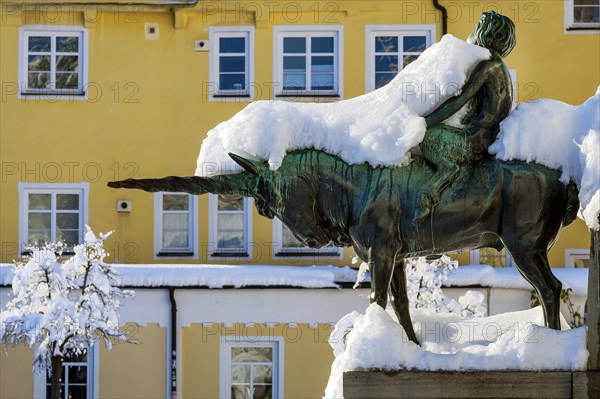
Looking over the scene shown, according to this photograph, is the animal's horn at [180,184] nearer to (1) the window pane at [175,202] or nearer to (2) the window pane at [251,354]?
(2) the window pane at [251,354]

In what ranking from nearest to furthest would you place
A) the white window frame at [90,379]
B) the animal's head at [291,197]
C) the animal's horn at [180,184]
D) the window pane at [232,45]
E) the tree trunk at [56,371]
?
the animal's head at [291,197]
the animal's horn at [180,184]
the tree trunk at [56,371]
the white window frame at [90,379]
the window pane at [232,45]

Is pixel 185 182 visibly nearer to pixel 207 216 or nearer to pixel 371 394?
pixel 371 394

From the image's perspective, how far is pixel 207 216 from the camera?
87.6 feet

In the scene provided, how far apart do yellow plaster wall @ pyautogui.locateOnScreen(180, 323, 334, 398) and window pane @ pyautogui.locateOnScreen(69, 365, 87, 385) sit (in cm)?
137

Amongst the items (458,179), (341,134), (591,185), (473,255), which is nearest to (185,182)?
(341,134)

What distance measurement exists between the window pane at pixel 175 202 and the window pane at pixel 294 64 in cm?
242

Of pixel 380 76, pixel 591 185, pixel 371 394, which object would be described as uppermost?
pixel 380 76

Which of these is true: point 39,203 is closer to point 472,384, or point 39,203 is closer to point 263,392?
point 263,392

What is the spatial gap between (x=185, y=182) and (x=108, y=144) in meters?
17.8

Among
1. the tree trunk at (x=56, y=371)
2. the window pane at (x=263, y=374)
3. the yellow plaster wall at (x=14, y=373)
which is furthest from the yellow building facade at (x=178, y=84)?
the tree trunk at (x=56, y=371)

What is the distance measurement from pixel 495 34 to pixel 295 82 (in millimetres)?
16970

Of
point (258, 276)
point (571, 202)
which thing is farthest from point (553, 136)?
point (258, 276)

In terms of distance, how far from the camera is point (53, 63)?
26.6 metres

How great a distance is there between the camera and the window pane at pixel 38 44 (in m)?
26.5
